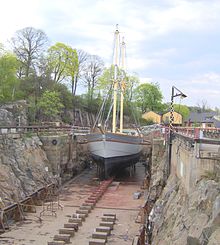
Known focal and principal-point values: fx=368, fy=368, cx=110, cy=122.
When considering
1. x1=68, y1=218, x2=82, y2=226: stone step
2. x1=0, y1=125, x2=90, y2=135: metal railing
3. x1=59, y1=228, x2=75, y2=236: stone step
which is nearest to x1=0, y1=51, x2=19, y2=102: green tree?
x1=0, y1=125, x2=90, y2=135: metal railing

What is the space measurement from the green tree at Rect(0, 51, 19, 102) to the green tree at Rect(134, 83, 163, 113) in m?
39.1

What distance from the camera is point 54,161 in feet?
97.7

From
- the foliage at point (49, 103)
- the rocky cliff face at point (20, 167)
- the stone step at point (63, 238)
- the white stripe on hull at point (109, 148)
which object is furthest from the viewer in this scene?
the foliage at point (49, 103)

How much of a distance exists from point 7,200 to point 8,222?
1.80m

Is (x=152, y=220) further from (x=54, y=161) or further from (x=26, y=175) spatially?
(x=54, y=161)

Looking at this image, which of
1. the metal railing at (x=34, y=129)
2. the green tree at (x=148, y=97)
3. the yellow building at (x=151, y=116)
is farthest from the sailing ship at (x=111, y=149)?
the green tree at (x=148, y=97)

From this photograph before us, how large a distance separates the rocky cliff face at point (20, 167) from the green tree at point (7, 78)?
16187mm

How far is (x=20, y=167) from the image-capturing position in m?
23.7

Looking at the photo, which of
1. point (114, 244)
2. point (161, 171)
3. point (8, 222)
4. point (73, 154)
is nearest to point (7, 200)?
point (8, 222)

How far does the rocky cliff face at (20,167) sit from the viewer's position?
1994 cm

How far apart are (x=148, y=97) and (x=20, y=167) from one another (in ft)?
204

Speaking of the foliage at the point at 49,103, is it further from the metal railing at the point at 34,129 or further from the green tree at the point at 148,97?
the green tree at the point at 148,97

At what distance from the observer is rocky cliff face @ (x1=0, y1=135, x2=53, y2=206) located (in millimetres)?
19938

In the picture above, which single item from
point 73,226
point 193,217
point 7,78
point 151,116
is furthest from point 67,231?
point 151,116
